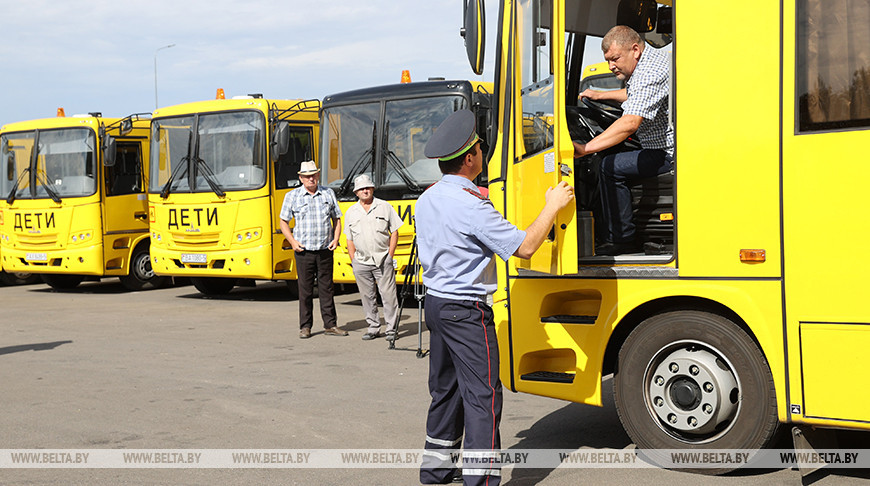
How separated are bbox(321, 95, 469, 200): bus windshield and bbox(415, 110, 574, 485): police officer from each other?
8176 mm

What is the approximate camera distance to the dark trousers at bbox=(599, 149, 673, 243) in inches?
227

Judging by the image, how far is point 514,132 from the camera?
602 centimetres

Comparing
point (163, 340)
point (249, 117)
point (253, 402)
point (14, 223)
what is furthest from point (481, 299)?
point (14, 223)

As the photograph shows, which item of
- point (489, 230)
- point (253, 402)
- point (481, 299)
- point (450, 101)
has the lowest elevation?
point (253, 402)

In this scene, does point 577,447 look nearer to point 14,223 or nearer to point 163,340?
point 163,340

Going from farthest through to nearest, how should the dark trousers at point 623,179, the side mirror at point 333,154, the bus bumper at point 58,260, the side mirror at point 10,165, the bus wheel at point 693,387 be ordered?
1. the side mirror at point 10,165
2. the bus bumper at point 58,260
3. the side mirror at point 333,154
4. the dark trousers at point 623,179
5. the bus wheel at point 693,387

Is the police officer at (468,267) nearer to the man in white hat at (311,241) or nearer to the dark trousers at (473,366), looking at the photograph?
the dark trousers at (473,366)

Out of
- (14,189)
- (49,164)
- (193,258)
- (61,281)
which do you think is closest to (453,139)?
(193,258)

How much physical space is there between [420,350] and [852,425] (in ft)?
17.9

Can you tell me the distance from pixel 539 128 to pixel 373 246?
5574 mm

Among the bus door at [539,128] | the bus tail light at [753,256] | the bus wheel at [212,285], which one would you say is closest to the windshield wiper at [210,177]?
the bus wheel at [212,285]

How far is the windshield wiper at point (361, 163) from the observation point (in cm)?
1388

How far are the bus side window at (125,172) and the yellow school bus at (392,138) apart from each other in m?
4.62

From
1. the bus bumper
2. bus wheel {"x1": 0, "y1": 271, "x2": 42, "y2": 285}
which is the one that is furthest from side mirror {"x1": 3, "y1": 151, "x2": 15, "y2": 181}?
bus wheel {"x1": 0, "y1": 271, "x2": 42, "y2": 285}
